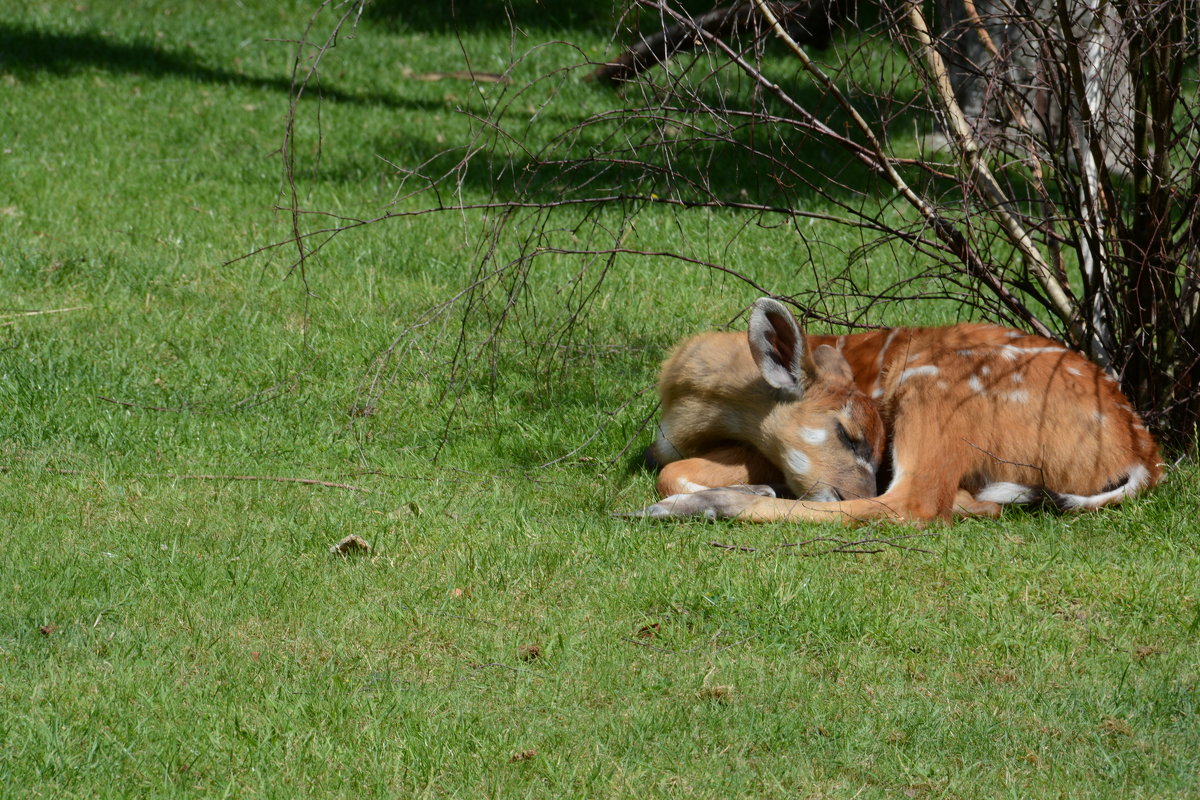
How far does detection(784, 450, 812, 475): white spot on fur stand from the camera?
6023 millimetres

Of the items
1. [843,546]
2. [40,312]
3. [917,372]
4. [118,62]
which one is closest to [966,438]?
[917,372]

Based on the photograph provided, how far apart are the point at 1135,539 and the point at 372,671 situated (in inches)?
125

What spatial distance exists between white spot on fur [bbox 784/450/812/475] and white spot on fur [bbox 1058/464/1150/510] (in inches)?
42.0

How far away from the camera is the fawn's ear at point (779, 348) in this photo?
5955mm

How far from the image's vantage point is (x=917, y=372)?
6.18 m

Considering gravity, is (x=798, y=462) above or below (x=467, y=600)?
above

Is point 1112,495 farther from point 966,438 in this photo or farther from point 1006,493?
point 966,438

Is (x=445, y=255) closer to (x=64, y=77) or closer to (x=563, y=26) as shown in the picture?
(x=64, y=77)

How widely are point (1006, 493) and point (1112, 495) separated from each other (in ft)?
1.44

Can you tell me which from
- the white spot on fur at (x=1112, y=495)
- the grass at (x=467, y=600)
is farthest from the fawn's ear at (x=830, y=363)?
the white spot on fur at (x=1112, y=495)

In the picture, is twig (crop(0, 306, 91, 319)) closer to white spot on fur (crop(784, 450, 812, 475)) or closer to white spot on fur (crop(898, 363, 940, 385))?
white spot on fur (crop(784, 450, 812, 475))

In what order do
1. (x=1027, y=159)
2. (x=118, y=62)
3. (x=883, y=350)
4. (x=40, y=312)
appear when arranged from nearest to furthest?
1. (x=1027, y=159)
2. (x=883, y=350)
3. (x=40, y=312)
4. (x=118, y=62)

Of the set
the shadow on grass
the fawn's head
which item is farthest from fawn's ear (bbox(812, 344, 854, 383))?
the shadow on grass

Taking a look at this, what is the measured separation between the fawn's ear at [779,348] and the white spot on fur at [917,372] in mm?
451
